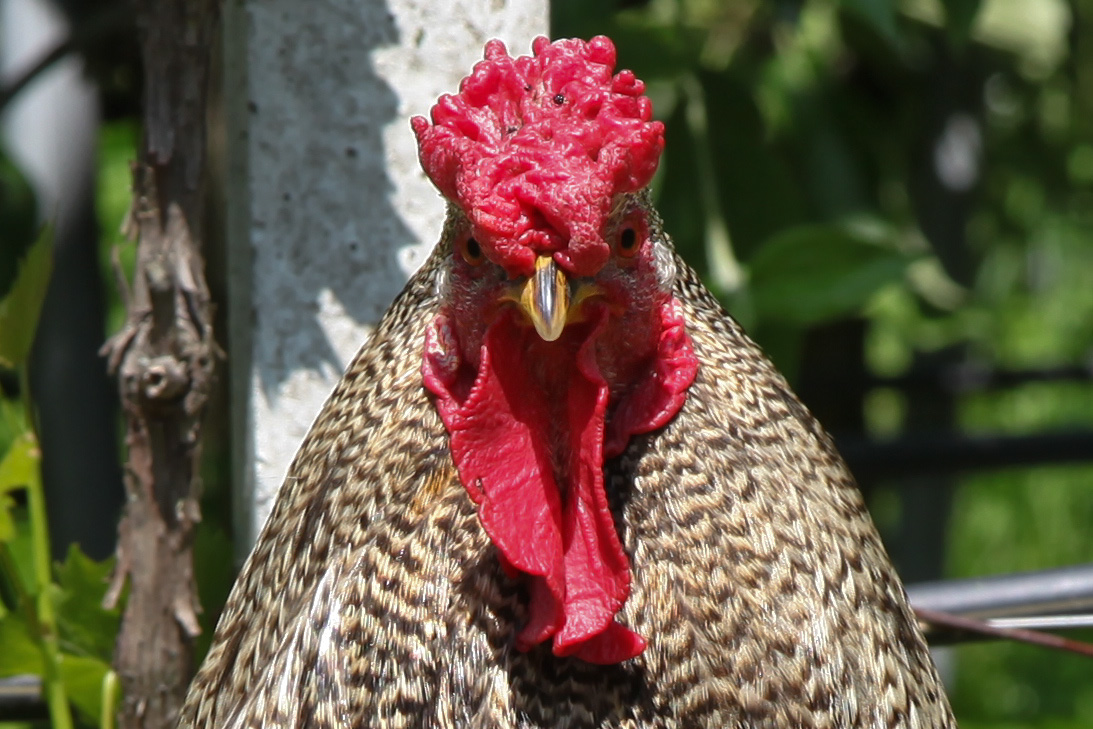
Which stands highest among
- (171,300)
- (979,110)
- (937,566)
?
(979,110)

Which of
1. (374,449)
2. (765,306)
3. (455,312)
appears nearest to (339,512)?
(374,449)

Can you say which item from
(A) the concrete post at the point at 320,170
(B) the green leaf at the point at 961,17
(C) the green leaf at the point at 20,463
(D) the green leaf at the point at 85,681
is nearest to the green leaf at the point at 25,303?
(C) the green leaf at the point at 20,463

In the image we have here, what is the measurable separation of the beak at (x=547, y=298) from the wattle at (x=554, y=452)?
14 cm

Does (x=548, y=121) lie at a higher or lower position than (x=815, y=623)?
higher

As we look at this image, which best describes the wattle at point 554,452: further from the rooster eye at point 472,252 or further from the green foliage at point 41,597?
the green foliage at point 41,597

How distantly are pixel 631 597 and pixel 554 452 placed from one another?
19 cm

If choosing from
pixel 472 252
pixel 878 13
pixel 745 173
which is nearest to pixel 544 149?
pixel 472 252

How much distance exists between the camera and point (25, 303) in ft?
5.90

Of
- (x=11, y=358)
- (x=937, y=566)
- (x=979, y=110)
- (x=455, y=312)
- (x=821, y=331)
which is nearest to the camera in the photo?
(x=455, y=312)

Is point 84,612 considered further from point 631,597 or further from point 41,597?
point 631,597

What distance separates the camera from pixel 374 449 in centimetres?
164

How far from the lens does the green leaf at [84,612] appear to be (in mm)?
2037

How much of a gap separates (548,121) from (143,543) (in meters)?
0.94

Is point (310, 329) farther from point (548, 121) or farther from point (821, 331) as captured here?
point (821, 331)
